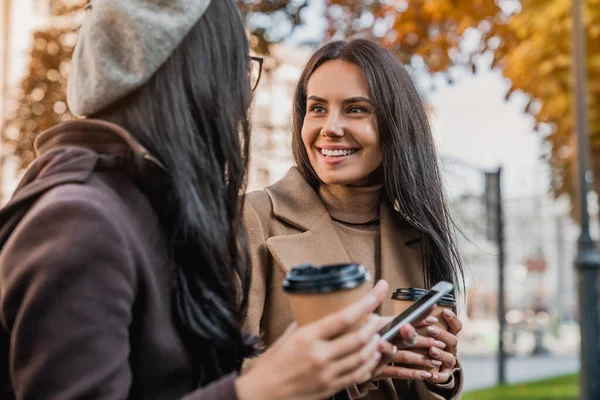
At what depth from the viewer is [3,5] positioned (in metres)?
21.8

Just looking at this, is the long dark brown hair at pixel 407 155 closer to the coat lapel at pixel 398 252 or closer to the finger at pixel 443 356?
the coat lapel at pixel 398 252

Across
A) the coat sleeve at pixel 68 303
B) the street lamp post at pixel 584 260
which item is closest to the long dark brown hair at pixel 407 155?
the coat sleeve at pixel 68 303

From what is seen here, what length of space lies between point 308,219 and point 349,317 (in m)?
1.70

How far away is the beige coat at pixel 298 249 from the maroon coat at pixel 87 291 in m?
1.26

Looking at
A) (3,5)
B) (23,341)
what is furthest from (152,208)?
(3,5)

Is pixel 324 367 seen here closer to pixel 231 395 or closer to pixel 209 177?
pixel 231 395

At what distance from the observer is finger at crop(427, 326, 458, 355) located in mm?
2342

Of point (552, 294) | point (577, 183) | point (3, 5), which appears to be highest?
point (3, 5)

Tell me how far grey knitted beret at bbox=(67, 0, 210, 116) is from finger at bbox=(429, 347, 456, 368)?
1163mm

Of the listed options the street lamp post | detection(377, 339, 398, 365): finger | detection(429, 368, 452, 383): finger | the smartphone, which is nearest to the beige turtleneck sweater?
detection(429, 368, 452, 383): finger

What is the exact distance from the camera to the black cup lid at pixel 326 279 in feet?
4.87

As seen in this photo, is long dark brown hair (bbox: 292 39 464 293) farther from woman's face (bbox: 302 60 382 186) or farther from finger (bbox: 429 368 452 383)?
finger (bbox: 429 368 452 383)

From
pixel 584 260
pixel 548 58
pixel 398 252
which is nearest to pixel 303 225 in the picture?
pixel 398 252

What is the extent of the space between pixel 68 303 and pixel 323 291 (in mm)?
421
